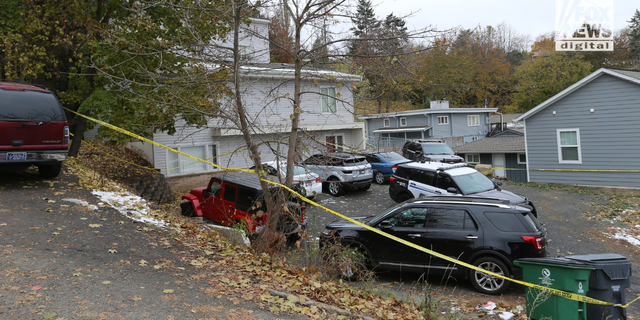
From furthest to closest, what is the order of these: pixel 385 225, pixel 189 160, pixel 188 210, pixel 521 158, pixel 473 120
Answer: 1. pixel 473 120
2. pixel 521 158
3. pixel 189 160
4. pixel 188 210
5. pixel 385 225

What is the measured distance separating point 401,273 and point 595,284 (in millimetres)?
3474

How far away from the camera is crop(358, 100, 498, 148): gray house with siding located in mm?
35312

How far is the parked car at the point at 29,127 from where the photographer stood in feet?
26.0

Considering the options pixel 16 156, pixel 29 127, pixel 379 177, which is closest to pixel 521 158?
pixel 379 177

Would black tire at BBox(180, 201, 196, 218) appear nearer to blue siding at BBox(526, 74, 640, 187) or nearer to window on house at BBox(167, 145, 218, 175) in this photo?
window on house at BBox(167, 145, 218, 175)

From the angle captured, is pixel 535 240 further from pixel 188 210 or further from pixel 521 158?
pixel 521 158

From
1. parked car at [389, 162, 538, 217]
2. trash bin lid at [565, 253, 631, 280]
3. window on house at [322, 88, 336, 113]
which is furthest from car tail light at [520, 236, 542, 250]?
window on house at [322, 88, 336, 113]

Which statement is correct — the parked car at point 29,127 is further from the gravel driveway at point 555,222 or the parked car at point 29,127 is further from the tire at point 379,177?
the tire at point 379,177

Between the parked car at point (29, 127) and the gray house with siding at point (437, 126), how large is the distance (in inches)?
1076

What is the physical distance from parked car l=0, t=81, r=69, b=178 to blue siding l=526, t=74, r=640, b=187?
19.9 metres

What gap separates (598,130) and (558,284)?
15.8 m

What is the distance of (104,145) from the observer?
1969 centimetres

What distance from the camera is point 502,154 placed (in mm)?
27922

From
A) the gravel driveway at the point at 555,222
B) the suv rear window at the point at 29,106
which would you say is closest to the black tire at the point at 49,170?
the suv rear window at the point at 29,106
